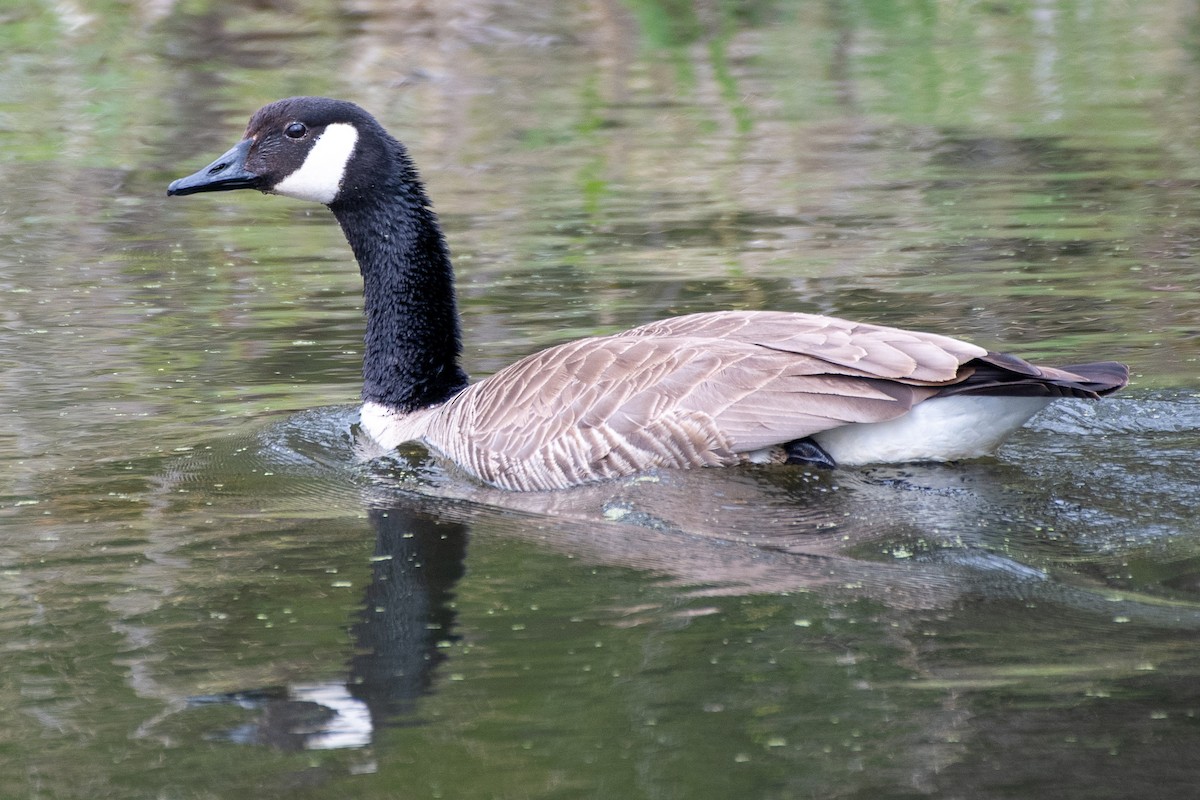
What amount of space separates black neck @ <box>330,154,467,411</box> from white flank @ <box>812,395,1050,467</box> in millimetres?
2425

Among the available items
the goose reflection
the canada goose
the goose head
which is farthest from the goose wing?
the goose head

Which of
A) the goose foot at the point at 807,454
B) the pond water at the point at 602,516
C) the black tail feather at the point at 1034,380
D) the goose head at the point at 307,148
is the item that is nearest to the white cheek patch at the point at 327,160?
the goose head at the point at 307,148

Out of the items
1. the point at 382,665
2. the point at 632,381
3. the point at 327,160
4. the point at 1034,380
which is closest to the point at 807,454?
the point at 632,381

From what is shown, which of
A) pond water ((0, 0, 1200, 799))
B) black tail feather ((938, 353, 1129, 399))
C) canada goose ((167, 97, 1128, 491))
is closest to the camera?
pond water ((0, 0, 1200, 799))

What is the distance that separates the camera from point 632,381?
21.8ft

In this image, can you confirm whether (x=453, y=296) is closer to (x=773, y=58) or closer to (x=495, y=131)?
(x=495, y=131)

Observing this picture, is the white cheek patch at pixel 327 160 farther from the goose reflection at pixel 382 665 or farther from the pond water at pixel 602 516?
the goose reflection at pixel 382 665

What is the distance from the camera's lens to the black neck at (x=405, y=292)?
8.02 m

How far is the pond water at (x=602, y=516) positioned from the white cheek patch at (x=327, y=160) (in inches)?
49.4

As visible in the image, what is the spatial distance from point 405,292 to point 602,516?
7.47 ft

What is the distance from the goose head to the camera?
798 cm

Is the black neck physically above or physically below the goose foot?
above

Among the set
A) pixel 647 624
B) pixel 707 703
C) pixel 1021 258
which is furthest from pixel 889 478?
pixel 1021 258

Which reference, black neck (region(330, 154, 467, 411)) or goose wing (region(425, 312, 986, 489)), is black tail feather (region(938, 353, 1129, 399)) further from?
black neck (region(330, 154, 467, 411))
